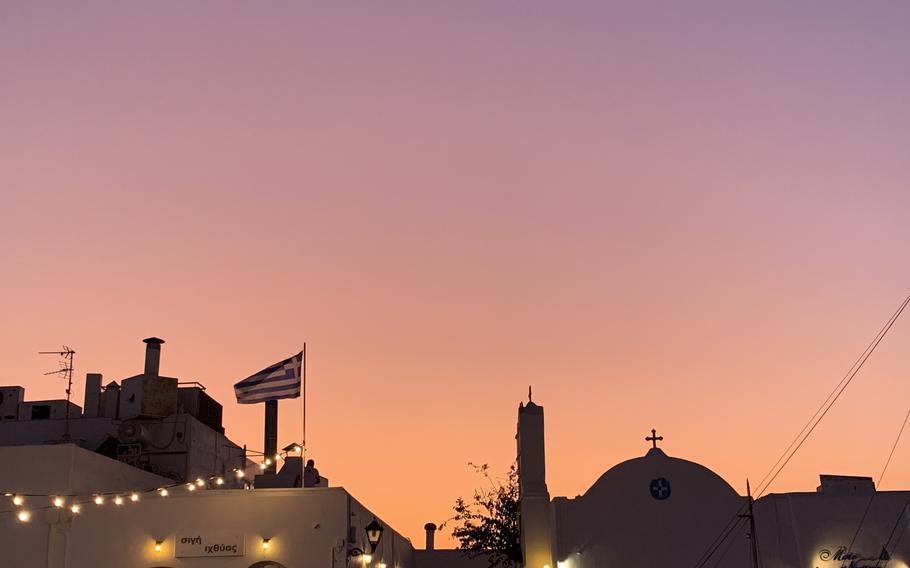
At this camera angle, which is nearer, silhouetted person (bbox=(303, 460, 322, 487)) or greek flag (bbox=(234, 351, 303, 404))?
greek flag (bbox=(234, 351, 303, 404))

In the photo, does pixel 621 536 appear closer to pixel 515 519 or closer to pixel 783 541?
pixel 783 541

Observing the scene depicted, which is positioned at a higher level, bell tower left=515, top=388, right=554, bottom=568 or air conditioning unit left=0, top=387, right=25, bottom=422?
air conditioning unit left=0, top=387, right=25, bottom=422

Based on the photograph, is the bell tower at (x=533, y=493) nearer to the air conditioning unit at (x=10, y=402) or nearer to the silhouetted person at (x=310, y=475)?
the silhouetted person at (x=310, y=475)

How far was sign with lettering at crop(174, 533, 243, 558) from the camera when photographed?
31141mm

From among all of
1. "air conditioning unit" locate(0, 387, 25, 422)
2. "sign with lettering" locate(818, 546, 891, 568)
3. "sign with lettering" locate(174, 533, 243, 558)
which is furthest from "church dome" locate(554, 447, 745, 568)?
"air conditioning unit" locate(0, 387, 25, 422)

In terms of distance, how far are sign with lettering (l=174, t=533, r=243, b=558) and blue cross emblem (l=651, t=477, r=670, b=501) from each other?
12.9m

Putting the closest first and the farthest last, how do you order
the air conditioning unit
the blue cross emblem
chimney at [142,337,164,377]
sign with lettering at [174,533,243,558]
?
1. sign with lettering at [174,533,243,558]
2. the blue cross emblem
3. chimney at [142,337,164,377]
4. the air conditioning unit

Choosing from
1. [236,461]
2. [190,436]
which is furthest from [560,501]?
[236,461]

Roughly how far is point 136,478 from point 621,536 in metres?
16.1

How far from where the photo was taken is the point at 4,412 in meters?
51.1

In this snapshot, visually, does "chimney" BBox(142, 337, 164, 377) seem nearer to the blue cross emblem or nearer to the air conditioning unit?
the air conditioning unit

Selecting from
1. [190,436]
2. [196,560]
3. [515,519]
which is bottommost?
[196,560]

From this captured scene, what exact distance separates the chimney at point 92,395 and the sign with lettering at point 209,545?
19238 millimetres

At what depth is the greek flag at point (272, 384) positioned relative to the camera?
115ft
